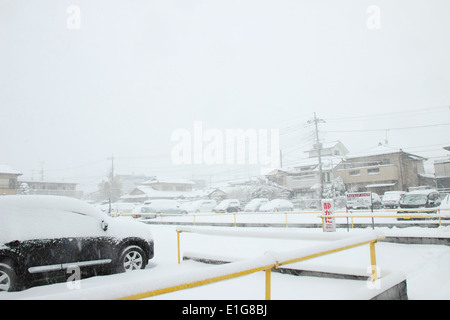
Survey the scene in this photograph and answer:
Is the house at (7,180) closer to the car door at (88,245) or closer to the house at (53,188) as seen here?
the house at (53,188)

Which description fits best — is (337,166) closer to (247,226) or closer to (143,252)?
(247,226)

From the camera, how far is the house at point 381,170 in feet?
126

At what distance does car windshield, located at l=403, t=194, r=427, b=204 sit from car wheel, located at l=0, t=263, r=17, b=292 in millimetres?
20410

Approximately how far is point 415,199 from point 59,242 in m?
20.2

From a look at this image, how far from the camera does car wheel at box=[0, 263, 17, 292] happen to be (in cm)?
479

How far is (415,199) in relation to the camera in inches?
763

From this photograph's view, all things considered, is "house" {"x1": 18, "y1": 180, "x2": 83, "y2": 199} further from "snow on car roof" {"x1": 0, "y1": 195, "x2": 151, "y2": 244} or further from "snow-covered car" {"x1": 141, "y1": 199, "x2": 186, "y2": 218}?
"snow on car roof" {"x1": 0, "y1": 195, "x2": 151, "y2": 244}

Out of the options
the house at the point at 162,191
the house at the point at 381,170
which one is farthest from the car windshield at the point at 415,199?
the house at the point at 162,191

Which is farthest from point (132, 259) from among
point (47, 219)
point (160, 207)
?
point (160, 207)

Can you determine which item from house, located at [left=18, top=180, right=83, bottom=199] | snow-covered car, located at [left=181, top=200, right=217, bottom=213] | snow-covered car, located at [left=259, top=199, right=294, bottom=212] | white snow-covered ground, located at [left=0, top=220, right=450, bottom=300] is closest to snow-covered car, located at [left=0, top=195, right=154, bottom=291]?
white snow-covered ground, located at [left=0, top=220, right=450, bottom=300]

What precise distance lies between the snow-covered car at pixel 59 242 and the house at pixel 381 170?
36718 mm
